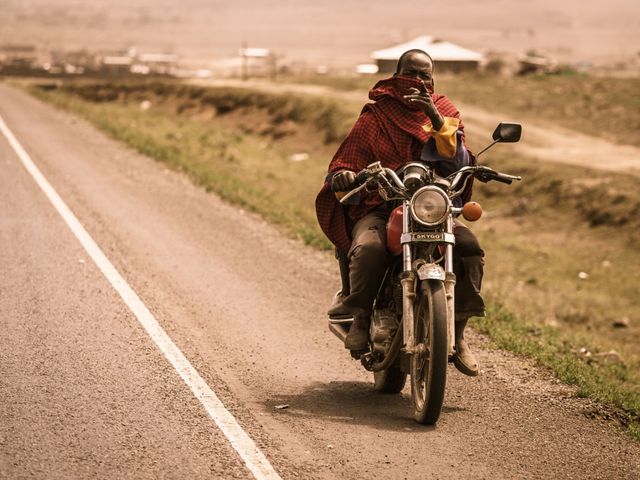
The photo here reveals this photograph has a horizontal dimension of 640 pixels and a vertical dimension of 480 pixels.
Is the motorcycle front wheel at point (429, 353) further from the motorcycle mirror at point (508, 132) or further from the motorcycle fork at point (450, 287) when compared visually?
the motorcycle mirror at point (508, 132)

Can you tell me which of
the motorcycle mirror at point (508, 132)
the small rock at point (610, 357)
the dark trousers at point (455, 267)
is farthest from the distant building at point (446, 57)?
the dark trousers at point (455, 267)

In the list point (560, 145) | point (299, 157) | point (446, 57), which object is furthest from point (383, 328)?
point (446, 57)

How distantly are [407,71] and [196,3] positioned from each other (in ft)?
628

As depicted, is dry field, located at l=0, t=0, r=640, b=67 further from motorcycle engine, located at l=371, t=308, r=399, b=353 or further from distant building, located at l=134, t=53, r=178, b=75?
motorcycle engine, located at l=371, t=308, r=399, b=353

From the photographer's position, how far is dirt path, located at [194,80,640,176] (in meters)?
24.4

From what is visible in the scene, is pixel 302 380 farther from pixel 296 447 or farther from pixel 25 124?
pixel 25 124

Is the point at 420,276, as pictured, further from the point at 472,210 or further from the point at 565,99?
the point at 565,99

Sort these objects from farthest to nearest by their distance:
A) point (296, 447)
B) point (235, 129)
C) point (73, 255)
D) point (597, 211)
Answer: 1. point (235, 129)
2. point (597, 211)
3. point (73, 255)
4. point (296, 447)

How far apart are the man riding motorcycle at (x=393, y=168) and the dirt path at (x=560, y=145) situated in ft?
54.7

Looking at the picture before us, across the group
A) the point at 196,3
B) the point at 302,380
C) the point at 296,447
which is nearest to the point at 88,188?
the point at 302,380

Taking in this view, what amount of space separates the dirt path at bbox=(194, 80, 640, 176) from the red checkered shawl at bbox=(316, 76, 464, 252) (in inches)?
658

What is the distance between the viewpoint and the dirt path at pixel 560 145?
24359mm

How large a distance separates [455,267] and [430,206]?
559 mm

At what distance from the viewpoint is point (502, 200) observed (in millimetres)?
23359
